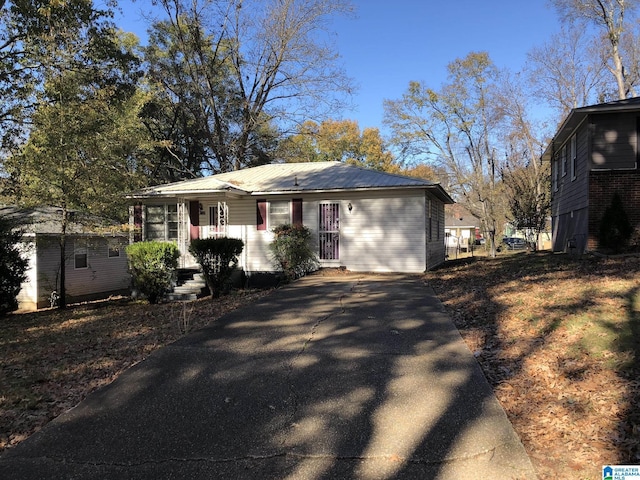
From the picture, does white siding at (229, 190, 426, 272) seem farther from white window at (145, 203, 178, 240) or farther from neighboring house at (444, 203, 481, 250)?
neighboring house at (444, 203, 481, 250)

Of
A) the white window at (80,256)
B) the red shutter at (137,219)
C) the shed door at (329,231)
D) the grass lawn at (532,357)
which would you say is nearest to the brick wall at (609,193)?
the grass lawn at (532,357)

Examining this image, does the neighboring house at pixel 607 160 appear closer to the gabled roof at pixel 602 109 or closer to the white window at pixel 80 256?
the gabled roof at pixel 602 109

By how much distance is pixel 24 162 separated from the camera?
1220 centimetres

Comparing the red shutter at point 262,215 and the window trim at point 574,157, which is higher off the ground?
the window trim at point 574,157

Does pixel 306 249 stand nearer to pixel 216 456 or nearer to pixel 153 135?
pixel 216 456

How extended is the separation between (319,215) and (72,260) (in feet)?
40.5

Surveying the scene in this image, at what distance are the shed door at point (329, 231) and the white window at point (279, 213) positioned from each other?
3.76 feet

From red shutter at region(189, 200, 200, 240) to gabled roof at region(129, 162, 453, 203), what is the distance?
2.21 ft

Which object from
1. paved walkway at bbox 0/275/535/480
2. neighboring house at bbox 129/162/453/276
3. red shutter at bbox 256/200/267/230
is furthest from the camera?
red shutter at bbox 256/200/267/230

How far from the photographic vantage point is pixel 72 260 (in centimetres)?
1997

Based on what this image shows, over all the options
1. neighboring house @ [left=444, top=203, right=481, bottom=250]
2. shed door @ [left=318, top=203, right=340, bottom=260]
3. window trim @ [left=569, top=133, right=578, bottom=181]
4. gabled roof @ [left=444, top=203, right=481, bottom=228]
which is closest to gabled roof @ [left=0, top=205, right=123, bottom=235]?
shed door @ [left=318, top=203, right=340, bottom=260]

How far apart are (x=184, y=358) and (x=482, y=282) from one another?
741cm

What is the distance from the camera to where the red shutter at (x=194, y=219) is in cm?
1562

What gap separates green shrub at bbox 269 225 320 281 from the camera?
524 inches
